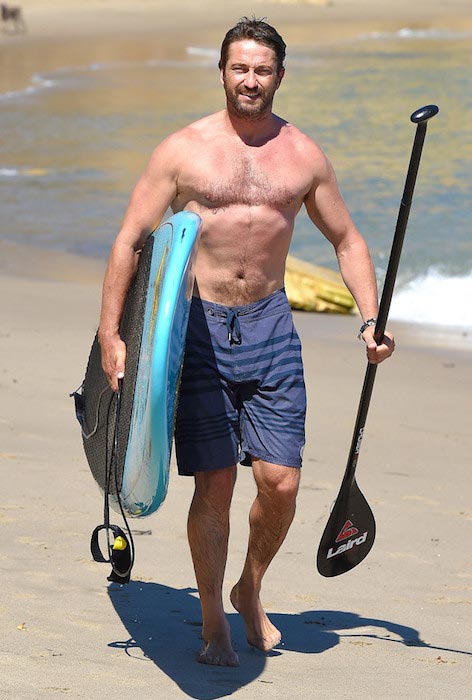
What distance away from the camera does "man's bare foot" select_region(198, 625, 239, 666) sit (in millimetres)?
3604

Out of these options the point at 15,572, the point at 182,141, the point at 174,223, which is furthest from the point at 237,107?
the point at 15,572

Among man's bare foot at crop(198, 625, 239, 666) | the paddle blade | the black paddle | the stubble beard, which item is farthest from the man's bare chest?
man's bare foot at crop(198, 625, 239, 666)

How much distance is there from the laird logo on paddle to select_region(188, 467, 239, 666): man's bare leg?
0.46 metres

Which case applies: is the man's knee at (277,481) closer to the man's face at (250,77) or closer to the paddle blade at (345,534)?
the paddle blade at (345,534)

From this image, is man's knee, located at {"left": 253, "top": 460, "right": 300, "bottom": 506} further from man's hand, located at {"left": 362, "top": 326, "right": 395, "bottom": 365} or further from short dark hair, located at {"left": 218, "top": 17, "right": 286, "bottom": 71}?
short dark hair, located at {"left": 218, "top": 17, "right": 286, "bottom": 71}

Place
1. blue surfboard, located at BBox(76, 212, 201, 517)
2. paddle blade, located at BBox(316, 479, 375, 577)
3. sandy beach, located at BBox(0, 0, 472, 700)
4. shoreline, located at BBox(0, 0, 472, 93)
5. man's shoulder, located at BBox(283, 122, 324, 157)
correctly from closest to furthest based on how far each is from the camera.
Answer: blue surfboard, located at BBox(76, 212, 201, 517) < sandy beach, located at BBox(0, 0, 472, 700) < man's shoulder, located at BBox(283, 122, 324, 157) < paddle blade, located at BBox(316, 479, 375, 577) < shoreline, located at BBox(0, 0, 472, 93)

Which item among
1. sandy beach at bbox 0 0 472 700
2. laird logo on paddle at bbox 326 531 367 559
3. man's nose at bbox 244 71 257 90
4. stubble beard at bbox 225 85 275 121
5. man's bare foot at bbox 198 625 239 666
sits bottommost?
sandy beach at bbox 0 0 472 700

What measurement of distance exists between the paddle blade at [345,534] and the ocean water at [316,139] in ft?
17.7

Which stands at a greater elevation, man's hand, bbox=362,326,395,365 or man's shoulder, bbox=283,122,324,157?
man's shoulder, bbox=283,122,324,157

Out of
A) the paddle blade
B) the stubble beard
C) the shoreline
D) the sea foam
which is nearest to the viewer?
the stubble beard

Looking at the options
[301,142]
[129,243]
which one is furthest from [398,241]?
[129,243]

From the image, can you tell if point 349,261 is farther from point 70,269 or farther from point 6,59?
point 6,59

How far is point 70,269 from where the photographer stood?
11.0 m

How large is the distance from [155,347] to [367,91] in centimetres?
2248
